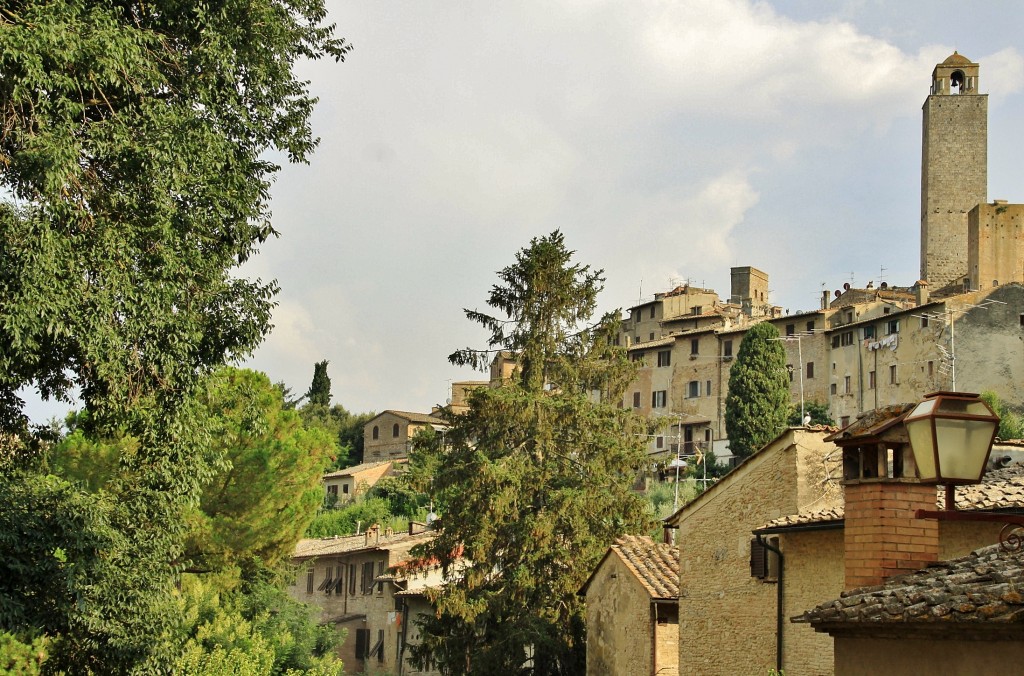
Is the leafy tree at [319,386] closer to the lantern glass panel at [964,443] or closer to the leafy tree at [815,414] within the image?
the leafy tree at [815,414]

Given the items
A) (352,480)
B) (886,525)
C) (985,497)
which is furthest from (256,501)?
(352,480)

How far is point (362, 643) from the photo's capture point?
152ft

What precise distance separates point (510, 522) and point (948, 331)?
126 feet

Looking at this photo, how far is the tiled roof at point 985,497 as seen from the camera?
13320 mm

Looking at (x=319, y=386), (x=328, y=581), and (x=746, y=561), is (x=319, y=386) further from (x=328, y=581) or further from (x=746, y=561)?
(x=746, y=561)

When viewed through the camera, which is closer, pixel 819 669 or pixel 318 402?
pixel 819 669

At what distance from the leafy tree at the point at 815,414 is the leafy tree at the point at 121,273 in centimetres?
5321

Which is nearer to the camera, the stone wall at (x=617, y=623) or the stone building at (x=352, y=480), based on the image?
the stone wall at (x=617, y=623)

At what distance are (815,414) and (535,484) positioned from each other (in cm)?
4128

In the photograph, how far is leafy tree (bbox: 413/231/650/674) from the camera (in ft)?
92.9

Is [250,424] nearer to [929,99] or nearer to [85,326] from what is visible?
[85,326]

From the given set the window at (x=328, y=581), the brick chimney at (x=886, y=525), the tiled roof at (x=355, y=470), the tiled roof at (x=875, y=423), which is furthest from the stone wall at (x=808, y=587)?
the tiled roof at (x=355, y=470)

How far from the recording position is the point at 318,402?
8750 cm

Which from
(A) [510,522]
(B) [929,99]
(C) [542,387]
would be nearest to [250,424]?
(A) [510,522]
